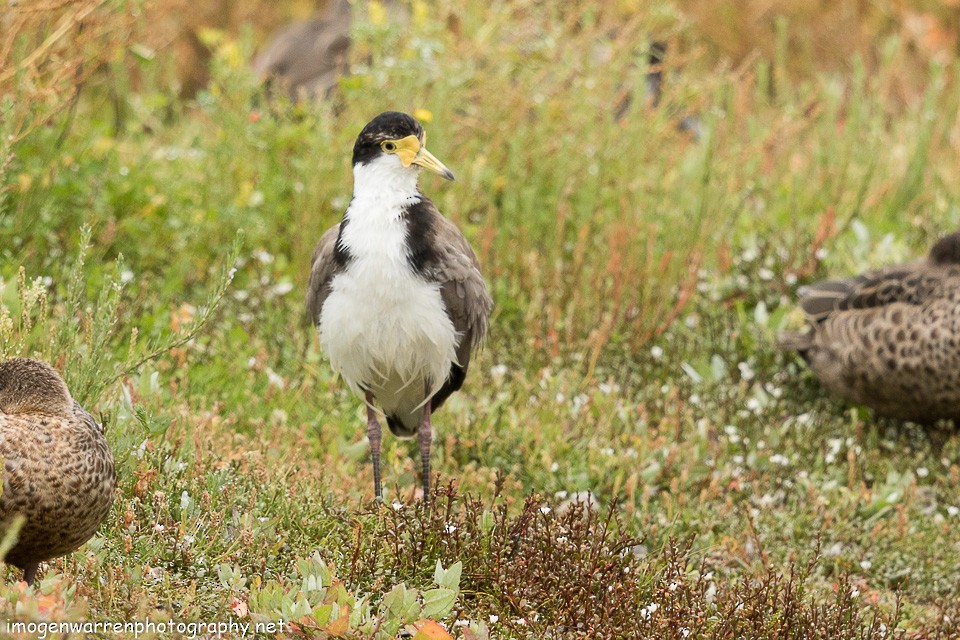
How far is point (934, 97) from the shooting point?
8625 mm

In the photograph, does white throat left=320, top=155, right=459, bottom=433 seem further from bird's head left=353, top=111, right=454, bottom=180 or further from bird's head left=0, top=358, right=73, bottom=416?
bird's head left=0, top=358, right=73, bottom=416

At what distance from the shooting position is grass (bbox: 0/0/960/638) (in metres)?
4.20

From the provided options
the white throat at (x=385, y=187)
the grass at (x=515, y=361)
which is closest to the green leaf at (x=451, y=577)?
the grass at (x=515, y=361)

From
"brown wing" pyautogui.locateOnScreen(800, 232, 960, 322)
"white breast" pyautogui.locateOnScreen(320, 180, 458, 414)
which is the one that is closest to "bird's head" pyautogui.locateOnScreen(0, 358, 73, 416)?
"white breast" pyautogui.locateOnScreen(320, 180, 458, 414)

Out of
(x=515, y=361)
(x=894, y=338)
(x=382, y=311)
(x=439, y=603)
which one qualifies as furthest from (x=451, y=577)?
(x=894, y=338)

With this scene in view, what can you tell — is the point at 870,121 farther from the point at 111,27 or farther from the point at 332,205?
the point at 111,27

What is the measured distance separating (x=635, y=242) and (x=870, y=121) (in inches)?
109

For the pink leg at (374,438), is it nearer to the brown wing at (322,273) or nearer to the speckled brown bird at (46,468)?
the brown wing at (322,273)

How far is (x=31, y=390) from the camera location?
3.73 meters

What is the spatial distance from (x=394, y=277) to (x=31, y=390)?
139 centimetres

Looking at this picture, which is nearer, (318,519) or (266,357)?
(318,519)

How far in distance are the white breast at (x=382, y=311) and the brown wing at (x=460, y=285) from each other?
54 mm

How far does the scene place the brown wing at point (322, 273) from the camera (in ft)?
15.7

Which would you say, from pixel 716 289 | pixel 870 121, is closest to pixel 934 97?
pixel 870 121
